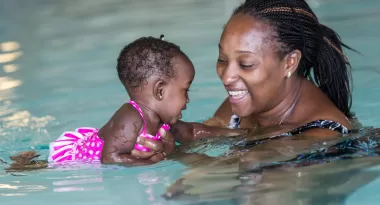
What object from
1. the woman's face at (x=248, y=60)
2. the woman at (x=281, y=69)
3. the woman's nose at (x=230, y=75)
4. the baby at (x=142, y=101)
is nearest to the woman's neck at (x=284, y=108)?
the woman at (x=281, y=69)

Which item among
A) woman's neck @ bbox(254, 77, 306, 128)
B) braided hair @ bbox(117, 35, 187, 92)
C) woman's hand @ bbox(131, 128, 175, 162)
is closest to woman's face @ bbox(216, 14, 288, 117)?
woman's neck @ bbox(254, 77, 306, 128)

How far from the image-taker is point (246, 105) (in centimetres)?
406

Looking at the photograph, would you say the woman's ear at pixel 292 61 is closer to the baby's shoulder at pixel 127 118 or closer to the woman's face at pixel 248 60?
the woman's face at pixel 248 60

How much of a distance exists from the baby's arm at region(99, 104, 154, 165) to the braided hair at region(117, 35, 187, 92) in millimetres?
152

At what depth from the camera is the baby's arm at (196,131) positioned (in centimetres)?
454

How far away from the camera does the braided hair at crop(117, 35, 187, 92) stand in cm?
398

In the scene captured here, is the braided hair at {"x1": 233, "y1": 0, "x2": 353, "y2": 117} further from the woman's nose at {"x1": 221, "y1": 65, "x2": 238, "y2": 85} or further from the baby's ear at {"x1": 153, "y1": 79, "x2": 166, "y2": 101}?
the baby's ear at {"x1": 153, "y1": 79, "x2": 166, "y2": 101}

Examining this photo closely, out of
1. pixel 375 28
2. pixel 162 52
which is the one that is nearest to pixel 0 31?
pixel 375 28

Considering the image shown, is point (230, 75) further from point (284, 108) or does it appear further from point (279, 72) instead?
point (284, 108)

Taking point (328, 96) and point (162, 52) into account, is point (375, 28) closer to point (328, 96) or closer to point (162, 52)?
point (328, 96)

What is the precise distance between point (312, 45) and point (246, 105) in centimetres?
46

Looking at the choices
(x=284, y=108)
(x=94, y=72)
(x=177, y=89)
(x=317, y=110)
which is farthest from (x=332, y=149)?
(x=94, y=72)

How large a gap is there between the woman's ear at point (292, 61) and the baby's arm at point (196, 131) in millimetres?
546

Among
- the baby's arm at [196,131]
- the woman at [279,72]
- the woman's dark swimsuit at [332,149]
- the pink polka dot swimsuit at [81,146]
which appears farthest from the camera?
the baby's arm at [196,131]
